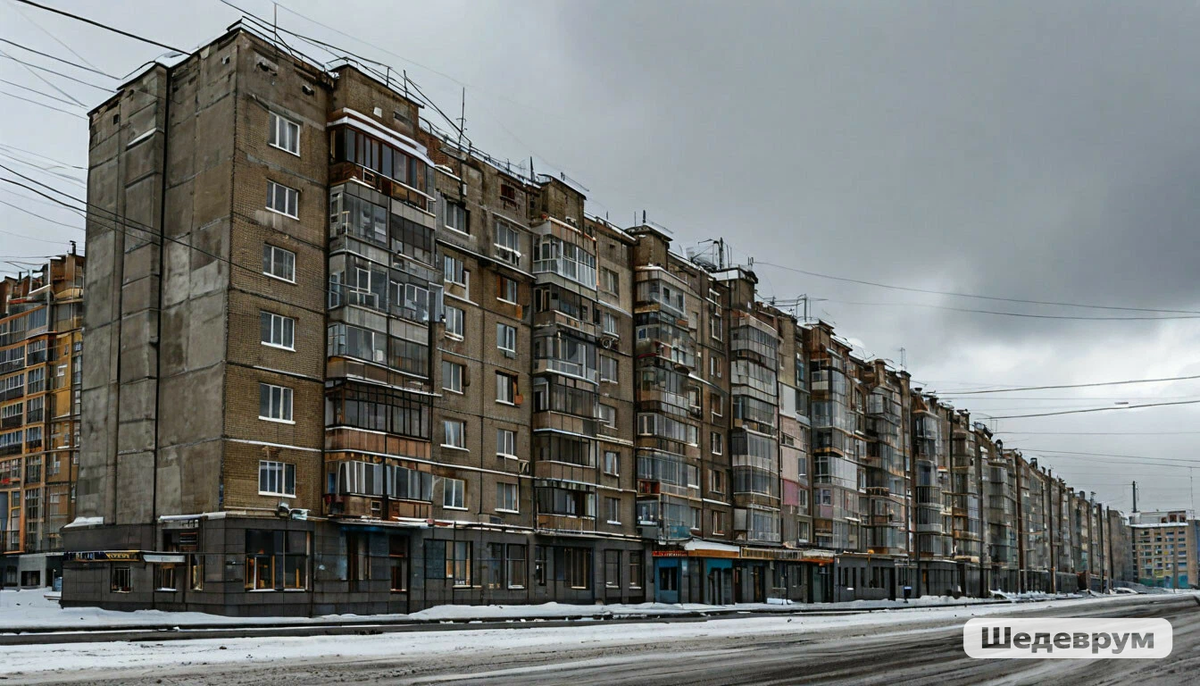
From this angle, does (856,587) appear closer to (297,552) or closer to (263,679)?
(297,552)

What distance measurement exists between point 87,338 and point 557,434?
76.0 ft

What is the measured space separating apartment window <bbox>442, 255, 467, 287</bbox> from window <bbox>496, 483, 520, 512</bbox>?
10347 mm

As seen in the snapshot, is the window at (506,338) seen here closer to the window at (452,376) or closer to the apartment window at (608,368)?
the window at (452,376)

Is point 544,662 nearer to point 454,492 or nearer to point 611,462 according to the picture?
point 454,492

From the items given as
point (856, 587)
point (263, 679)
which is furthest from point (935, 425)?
point (263, 679)

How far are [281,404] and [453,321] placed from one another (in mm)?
11752

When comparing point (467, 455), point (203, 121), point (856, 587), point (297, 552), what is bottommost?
point (856, 587)

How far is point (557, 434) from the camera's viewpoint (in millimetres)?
60375

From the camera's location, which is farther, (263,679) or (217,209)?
(217,209)

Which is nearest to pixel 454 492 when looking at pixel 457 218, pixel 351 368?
pixel 351 368

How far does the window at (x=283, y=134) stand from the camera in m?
46.8

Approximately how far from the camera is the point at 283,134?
4738 centimetres

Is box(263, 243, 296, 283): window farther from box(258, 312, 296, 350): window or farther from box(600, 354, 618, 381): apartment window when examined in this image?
box(600, 354, 618, 381): apartment window

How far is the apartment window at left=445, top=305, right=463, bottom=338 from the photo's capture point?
5481 centimetres
